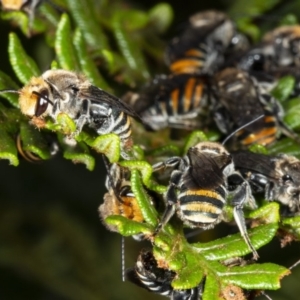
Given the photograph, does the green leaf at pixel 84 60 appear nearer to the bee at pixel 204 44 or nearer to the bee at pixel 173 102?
the bee at pixel 173 102

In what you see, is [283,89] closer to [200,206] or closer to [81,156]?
[200,206]

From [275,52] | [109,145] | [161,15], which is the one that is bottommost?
[275,52]

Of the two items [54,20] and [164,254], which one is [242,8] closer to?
[54,20]

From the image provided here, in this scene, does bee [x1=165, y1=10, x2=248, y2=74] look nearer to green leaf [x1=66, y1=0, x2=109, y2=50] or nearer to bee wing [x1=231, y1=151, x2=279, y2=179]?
green leaf [x1=66, y1=0, x2=109, y2=50]

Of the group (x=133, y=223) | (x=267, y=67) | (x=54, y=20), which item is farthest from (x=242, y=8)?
(x=133, y=223)

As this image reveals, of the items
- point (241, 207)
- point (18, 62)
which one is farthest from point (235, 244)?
point (18, 62)

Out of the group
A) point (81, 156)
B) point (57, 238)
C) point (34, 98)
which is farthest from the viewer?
point (57, 238)
